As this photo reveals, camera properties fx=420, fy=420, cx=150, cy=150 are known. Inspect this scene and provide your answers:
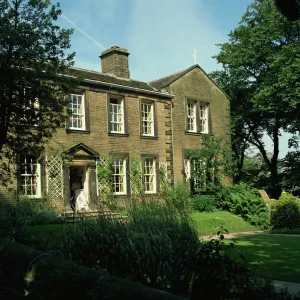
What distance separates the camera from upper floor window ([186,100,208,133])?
26109mm

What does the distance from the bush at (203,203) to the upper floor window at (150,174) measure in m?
2.36

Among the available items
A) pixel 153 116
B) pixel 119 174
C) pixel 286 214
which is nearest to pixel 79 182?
pixel 119 174

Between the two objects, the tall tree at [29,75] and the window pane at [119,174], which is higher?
the tall tree at [29,75]

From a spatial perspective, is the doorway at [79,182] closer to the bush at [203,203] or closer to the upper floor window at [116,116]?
the upper floor window at [116,116]

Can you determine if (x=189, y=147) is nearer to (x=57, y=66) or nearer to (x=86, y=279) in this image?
(x=57, y=66)

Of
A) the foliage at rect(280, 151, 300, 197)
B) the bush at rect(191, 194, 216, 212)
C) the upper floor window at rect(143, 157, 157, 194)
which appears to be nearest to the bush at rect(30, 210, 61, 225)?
the upper floor window at rect(143, 157, 157, 194)

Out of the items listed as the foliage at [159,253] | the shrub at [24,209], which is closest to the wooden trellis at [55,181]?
Answer: the shrub at [24,209]

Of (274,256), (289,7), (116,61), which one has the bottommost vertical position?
(274,256)

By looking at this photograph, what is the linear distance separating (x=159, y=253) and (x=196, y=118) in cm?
2068

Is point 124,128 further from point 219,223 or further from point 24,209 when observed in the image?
point 24,209

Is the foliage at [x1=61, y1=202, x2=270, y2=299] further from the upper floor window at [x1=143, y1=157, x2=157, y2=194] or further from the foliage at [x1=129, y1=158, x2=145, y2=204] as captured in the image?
the upper floor window at [x1=143, y1=157, x2=157, y2=194]

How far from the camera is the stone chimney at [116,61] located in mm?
24153

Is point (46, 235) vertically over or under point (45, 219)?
under

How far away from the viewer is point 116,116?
73.5 ft
